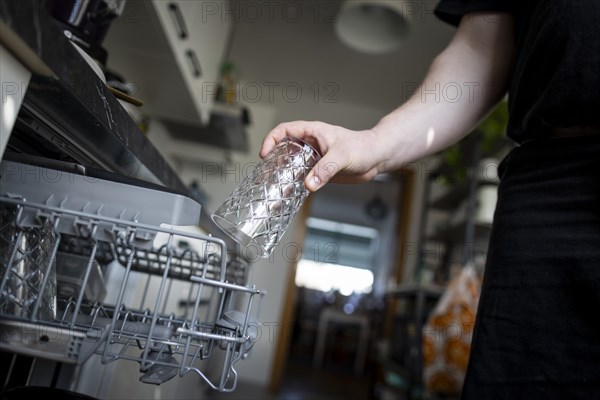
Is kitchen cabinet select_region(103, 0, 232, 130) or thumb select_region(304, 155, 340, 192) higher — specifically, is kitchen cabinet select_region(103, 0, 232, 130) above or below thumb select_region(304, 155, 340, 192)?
above

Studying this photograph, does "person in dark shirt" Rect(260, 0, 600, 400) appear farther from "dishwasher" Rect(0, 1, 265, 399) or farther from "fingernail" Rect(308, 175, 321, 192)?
"dishwasher" Rect(0, 1, 265, 399)

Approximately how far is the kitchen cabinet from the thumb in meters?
1.06

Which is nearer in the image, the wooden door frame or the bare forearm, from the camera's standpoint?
the bare forearm

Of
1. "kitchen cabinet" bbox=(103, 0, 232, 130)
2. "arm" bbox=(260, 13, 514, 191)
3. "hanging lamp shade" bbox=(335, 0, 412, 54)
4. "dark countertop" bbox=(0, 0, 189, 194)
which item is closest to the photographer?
"dark countertop" bbox=(0, 0, 189, 194)

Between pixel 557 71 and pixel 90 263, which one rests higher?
pixel 557 71

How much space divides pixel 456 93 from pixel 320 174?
1.04 feet

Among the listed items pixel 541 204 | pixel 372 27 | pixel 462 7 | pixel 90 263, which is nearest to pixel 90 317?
pixel 90 263

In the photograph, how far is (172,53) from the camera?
1.74 metres

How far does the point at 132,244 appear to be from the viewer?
395 mm

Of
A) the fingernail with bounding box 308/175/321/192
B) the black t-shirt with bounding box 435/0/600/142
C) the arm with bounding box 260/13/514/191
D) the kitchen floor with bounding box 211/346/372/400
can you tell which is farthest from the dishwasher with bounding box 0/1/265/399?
the kitchen floor with bounding box 211/346/372/400

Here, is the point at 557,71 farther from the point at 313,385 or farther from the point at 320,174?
the point at 313,385

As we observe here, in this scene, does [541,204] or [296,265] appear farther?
[296,265]

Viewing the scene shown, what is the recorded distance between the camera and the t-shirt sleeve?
687 millimetres

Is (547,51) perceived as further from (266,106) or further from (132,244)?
(266,106)
